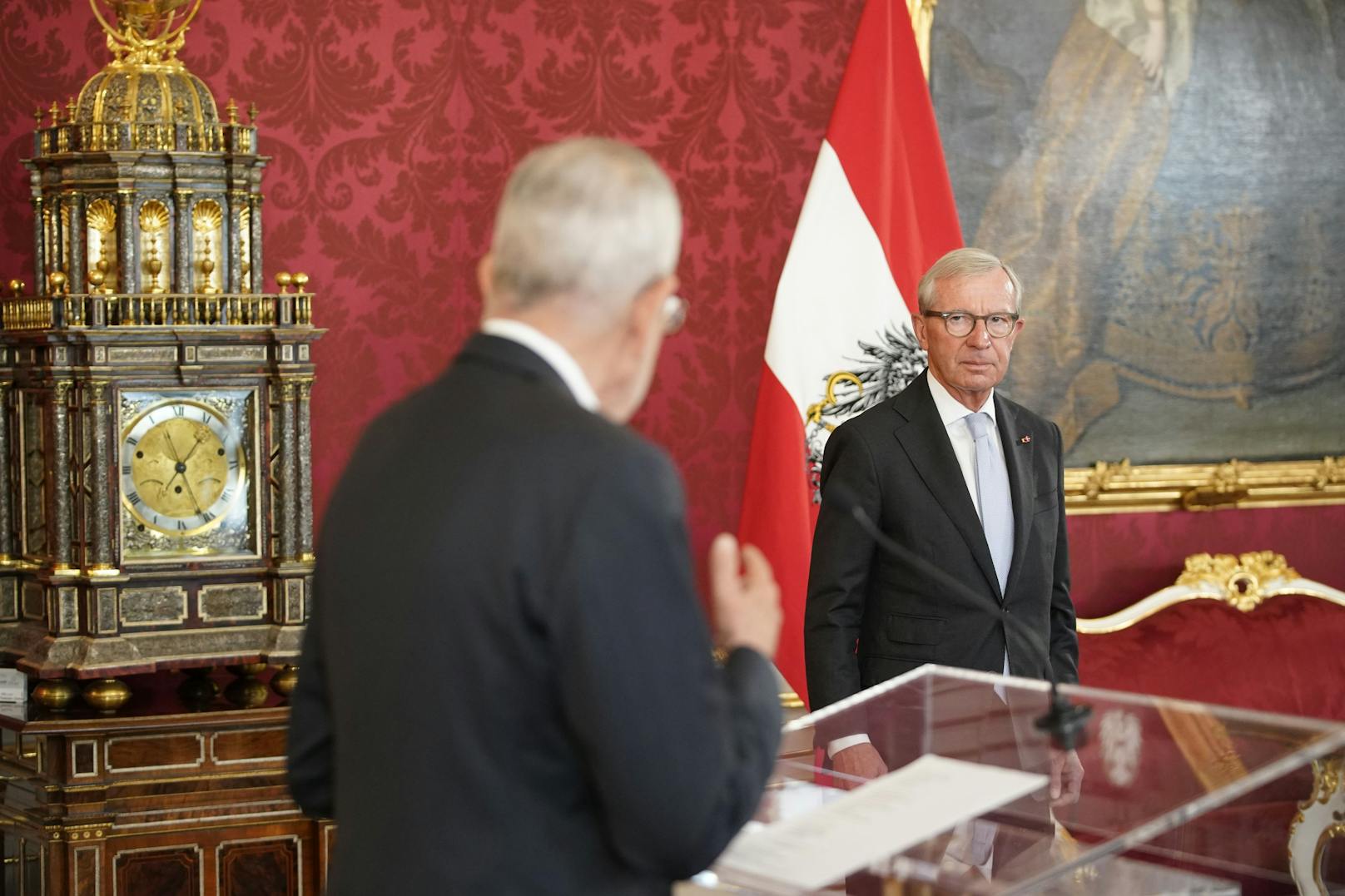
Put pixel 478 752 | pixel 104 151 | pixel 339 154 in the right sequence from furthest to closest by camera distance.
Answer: pixel 339 154, pixel 104 151, pixel 478 752

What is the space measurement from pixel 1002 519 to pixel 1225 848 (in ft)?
6.75

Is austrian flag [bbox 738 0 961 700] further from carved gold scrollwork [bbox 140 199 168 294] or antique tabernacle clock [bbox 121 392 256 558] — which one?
carved gold scrollwork [bbox 140 199 168 294]

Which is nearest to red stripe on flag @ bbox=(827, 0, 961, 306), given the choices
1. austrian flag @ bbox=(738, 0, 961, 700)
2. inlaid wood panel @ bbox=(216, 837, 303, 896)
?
austrian flag @ bbox=(738, 0, 961, 700)

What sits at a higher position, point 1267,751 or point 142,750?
point 1267,751

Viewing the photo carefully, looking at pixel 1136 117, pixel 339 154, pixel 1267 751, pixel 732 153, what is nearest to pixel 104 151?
pixel 339 154

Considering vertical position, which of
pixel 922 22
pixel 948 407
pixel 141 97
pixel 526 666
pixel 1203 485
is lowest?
pixel 1203 485

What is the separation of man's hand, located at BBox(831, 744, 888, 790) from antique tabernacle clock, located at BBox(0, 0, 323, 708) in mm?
1821

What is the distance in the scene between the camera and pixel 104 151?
3301 mm

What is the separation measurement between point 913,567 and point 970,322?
49 centimetres

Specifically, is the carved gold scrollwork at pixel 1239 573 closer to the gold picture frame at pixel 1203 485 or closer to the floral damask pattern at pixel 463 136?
the gold picture frame at pixel 1203 485

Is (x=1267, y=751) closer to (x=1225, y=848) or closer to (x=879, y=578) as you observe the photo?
(x=879, y=578)

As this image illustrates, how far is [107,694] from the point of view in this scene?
3.34m

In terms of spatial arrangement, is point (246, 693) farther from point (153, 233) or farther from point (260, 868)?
point (153, 233)

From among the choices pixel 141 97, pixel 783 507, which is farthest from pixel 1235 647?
pixel 141 97
